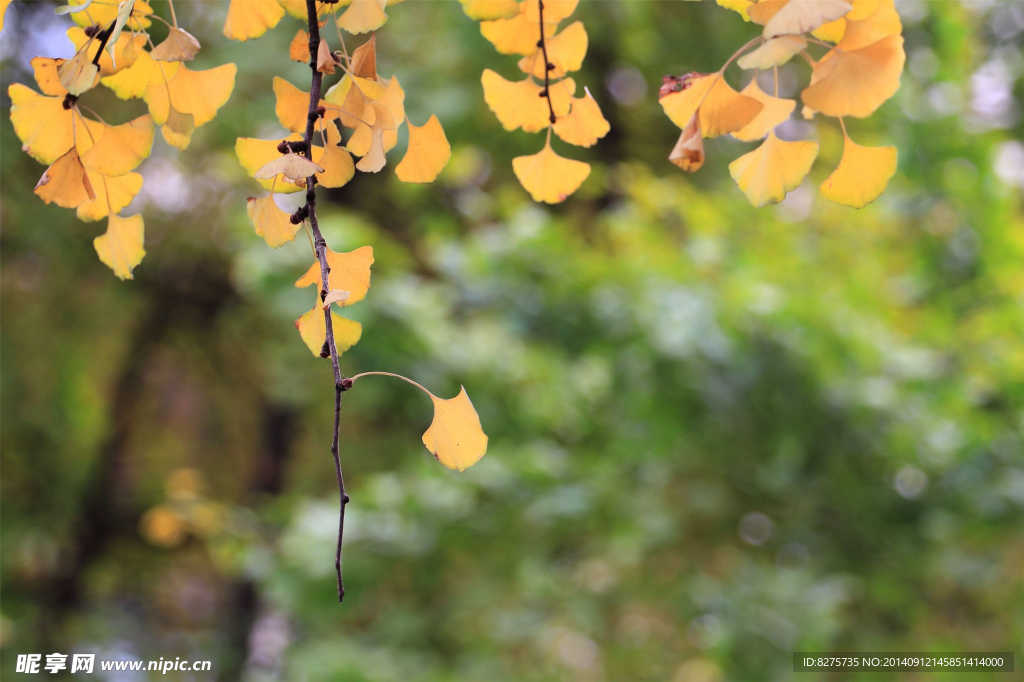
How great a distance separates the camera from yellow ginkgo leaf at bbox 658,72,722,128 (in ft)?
0.82

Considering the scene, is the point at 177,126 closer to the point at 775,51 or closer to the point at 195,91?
the point at 195,91

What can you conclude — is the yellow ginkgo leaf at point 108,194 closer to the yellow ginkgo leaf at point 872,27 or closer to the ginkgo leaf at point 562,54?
the ginkgo leaf at point 562,54

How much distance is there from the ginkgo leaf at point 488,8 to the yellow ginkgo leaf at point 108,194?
160 mm

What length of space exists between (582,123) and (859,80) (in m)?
0.12

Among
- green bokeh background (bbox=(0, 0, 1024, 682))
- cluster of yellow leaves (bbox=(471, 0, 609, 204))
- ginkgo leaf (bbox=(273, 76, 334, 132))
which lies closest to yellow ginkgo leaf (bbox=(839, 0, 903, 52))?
cluster of yellow leaves (bbox=(471, 0, 609, 204))

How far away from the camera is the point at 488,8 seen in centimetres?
29

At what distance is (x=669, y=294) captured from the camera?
3.68 feet

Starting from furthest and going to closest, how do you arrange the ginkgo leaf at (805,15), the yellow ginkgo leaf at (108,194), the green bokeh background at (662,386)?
1. the green bokeh background at (662,386)
2. the yellow ginkgo leaf at (108,194)
3. the ginkgo leaf at (805,15)

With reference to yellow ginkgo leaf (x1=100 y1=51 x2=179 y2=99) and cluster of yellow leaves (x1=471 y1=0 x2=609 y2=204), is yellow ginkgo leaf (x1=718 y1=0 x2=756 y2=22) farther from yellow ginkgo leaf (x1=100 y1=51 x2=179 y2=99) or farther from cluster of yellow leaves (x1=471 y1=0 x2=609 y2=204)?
yellow ginkgo leaf (x1=100 y1=51 x2=179 y2=99)

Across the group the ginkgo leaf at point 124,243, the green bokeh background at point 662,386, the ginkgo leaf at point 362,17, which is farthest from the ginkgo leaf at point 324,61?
the green bokeh background at point 662,386

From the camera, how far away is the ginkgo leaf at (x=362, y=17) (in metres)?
0.25

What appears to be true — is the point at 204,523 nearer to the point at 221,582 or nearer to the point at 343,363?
the point at 343,363

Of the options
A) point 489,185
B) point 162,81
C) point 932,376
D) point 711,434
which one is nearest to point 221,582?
point 489,185

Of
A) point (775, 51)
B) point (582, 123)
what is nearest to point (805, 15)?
point (775, 51)
